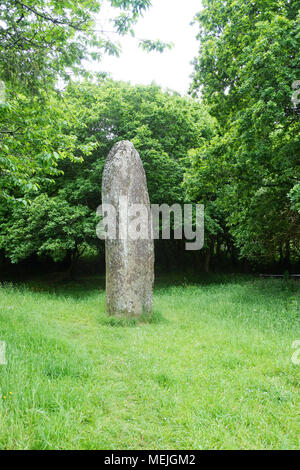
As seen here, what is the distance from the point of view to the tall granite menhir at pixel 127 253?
7.56 m

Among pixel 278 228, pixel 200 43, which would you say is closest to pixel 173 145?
pixel 200 43

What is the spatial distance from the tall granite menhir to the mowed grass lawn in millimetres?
575

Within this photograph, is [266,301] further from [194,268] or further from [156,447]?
[194,268]

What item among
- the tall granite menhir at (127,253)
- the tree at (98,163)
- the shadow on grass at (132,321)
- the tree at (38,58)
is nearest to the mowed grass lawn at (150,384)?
the shadow on grass at (132,321)

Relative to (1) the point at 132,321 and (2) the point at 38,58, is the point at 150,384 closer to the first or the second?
(1) the point at 132,321

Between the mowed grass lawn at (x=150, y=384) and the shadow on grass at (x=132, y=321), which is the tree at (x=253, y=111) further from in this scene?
the shadow on grass at (x=132, y=321)

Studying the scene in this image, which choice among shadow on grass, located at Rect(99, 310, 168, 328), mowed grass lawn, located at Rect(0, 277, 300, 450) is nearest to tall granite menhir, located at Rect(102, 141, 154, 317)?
shadow on grass, located at Rect(99, 310, 168, 328)

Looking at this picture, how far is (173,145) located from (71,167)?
5.00 meters

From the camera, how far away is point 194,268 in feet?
64.5

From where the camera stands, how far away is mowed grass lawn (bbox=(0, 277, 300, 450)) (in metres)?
2.82

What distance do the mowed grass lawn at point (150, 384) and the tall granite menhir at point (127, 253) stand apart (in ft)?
1.89

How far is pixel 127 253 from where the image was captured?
25.2 feet

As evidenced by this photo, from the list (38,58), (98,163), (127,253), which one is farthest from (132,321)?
(98,163)

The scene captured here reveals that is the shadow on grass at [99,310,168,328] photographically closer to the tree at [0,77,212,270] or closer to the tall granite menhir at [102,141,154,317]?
the tall granite menhir at [102,141,154,317]
